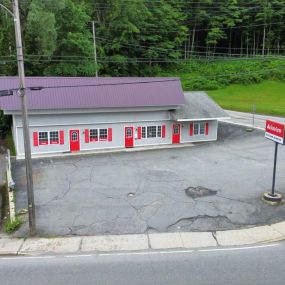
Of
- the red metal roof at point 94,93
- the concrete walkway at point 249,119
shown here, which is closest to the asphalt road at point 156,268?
the red metal roof at point 94,93

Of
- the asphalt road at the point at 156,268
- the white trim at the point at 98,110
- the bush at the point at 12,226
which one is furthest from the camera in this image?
the white trim at the point at 98,110

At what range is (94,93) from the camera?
3086 centimetres

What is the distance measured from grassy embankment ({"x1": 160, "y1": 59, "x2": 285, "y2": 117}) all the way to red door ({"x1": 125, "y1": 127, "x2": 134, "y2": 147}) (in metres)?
26.4

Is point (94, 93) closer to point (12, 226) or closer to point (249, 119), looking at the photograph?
point (12, 226)

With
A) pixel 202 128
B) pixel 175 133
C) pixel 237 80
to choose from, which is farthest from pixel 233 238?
pixel 237 80

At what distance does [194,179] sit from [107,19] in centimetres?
5183

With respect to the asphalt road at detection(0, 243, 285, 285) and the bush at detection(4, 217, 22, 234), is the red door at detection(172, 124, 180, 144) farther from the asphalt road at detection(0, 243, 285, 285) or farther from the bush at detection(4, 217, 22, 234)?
the asphalt road at detection(0, 243, 285, 285)

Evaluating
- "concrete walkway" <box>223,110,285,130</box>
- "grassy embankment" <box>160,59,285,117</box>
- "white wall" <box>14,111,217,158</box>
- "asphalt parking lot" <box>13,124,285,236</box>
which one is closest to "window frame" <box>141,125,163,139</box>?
"white wall" <box>14,111,217,158</box>

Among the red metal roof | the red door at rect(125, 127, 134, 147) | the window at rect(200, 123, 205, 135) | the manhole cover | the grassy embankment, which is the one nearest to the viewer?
the manhole cover

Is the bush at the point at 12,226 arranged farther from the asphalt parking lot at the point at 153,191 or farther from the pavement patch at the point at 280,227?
the pavement patch at the point at 280,227

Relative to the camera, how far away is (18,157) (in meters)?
28.1

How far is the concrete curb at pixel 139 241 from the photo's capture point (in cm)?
1320

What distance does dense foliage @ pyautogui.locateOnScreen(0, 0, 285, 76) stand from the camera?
141 ft

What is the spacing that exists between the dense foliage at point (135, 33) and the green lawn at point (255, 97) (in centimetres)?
943
